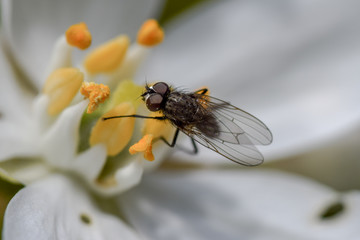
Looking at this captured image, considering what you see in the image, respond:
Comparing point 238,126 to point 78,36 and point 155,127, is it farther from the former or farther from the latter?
point 78,36

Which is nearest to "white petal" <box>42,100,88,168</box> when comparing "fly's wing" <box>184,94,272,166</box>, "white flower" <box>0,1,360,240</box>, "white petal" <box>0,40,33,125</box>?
"white flower" <box>0,1,360,240</box>

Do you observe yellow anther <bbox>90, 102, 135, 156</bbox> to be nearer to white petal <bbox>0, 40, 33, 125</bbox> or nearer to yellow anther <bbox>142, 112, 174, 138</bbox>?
yellow anther <bbox>142, 112, 174, 138</bbox>

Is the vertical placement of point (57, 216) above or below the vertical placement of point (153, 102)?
below

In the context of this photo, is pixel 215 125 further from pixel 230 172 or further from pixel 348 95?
pixel 348 95

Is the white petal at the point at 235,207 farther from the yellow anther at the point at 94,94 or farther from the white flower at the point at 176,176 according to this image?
the yellow anther at the point at 94,94

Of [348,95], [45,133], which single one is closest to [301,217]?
[348,95]

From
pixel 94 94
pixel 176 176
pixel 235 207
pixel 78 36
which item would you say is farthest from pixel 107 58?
pixel 235 207

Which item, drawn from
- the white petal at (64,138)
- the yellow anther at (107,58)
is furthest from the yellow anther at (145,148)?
the yellow anther at (107,58)
